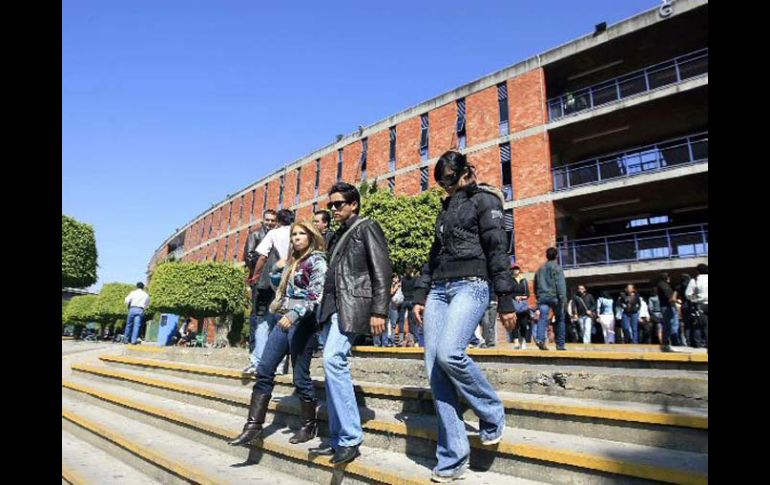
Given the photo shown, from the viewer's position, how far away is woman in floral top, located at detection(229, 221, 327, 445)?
11.5 feet

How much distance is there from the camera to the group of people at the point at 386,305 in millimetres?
2701

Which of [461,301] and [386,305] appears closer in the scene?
[461,301]

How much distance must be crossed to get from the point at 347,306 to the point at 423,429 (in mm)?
962

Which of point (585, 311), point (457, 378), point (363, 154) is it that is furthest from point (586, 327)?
point (363, 154)

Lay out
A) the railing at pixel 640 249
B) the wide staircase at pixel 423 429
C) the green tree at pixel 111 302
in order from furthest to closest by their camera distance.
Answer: the green tree at pixel 111 302 < the railing at pixel 640 249 < the wide staircase at pixel 423 429

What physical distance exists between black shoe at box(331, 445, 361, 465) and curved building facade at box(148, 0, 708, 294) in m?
15.9

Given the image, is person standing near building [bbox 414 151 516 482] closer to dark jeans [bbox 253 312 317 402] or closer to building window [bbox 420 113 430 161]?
dark jeans [bbox 253 312 317 402]

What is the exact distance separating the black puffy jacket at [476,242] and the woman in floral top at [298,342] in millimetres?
1048

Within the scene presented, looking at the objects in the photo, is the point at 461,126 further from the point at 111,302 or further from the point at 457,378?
the point at 457,378

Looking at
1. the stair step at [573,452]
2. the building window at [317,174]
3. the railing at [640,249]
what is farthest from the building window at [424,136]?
the stair step at [573,452]

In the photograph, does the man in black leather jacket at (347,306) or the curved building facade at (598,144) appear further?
the curved building facade at (598,144)

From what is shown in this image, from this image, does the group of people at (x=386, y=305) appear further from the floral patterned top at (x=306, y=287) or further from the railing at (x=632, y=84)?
the railing at (x=632, y=84)

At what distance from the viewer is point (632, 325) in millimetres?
12945
